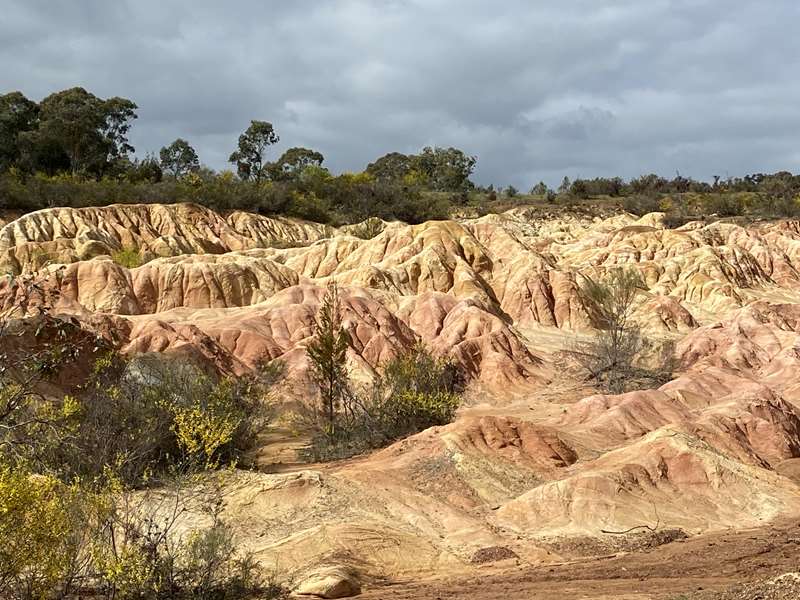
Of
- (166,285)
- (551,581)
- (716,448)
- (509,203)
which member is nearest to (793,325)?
(716,448)

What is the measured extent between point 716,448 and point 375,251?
29.6m

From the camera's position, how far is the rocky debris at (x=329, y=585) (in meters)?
11.5

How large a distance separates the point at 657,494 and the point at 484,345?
58.4ft

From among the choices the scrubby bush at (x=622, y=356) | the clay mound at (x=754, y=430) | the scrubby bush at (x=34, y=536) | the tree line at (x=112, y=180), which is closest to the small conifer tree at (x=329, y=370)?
the clay mound at (x=754, y=430)

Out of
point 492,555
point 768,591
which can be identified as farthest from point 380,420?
point 768,591

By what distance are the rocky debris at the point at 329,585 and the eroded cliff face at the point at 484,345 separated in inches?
40.9

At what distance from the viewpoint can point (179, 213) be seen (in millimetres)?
59781

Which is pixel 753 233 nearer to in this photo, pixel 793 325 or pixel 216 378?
pixel 793 325

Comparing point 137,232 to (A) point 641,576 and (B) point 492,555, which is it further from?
(A) point 641,576

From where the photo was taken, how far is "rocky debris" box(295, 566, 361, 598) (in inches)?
453

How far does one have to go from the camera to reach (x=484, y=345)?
34219mm

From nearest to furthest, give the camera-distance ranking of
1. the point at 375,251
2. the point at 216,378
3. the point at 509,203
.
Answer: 1. the point at 216,378
2. the point at 375,251
3. the point at 509,203

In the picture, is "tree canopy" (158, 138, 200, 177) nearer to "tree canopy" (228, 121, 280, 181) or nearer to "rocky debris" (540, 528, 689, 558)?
"tree canopy" (228, 121, 280, 181)

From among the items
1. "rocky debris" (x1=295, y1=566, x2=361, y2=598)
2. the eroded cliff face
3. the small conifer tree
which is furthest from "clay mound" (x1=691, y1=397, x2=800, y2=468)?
"rocky debris" (x1=295, y1=566, x2=361, y2=598)
